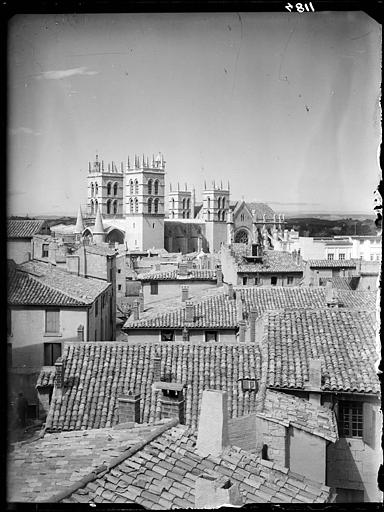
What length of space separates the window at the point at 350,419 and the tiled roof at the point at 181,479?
2209mm

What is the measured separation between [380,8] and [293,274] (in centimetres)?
2050

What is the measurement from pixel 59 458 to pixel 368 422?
383 centimetres

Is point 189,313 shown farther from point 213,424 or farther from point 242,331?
point 213,424

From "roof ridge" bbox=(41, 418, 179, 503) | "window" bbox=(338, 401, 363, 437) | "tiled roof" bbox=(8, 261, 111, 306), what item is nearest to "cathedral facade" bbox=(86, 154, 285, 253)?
"tiled roof" bbox=(8, 261, 111, 306)

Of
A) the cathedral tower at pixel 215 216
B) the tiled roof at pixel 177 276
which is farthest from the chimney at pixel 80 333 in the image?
the cathedral tower at pixel 215 216

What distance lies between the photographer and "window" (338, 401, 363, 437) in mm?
8289

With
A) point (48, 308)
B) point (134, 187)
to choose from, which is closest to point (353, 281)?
point (48, 308)

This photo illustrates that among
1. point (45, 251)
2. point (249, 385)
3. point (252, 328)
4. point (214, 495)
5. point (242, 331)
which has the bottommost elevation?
point (249, 385)

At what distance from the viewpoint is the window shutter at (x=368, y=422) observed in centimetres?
747

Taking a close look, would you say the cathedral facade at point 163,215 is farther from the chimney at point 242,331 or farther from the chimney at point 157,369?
the chimney at point 157,369

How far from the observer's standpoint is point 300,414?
7.62 metres

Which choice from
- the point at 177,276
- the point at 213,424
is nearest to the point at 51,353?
the point at 213,424

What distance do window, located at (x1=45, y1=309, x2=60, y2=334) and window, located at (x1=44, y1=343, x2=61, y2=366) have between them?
0.36 meters

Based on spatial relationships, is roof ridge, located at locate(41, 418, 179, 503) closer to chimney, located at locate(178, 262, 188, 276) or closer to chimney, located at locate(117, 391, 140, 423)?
chimney, located at locate(117, 391, 140, 423)
